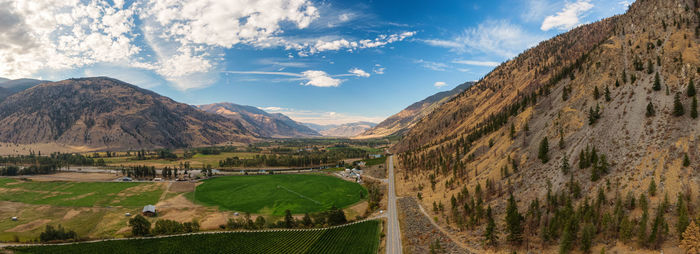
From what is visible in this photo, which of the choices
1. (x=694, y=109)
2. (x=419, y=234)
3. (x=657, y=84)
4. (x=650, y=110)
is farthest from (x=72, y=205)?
(x=657, y=84)

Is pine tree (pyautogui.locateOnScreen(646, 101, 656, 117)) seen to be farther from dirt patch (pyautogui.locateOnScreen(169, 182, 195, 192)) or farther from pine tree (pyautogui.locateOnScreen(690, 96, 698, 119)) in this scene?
dirt patch (pyautogui.locateOnScreen(169, 182, 195, 192))

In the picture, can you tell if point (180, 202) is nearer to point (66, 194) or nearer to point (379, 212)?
point (66, 194)

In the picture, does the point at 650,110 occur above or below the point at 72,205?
above

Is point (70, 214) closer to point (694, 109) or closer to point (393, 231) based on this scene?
point (393, 231)

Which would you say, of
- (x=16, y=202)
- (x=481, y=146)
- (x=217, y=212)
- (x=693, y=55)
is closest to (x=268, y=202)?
(x=217, y=212)

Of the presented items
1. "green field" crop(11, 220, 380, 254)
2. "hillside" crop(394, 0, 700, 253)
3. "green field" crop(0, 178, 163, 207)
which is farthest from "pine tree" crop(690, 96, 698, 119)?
"green field" crop(0, 178, 163, 207)
